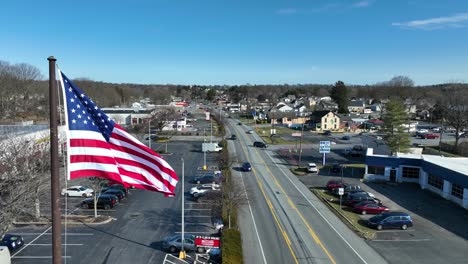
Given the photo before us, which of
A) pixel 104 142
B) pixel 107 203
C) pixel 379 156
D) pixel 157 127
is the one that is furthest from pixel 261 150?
pixel 104 142

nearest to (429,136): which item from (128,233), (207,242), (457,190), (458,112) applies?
(458,112)

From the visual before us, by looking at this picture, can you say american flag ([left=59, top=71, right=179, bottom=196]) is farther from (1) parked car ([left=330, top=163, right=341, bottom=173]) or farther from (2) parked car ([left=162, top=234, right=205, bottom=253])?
(1) parked car ([left=330, top=163, right=341, bottom=173])

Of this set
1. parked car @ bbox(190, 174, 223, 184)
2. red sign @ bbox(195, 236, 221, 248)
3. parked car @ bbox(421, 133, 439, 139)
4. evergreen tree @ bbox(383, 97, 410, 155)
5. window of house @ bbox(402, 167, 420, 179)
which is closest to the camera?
red sign @ bbox(195, 236, 221, 248)

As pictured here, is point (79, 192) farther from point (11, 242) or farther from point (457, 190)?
point (457, 190)

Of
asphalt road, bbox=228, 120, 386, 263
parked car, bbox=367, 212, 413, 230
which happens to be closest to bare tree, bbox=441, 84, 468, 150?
asphalt road, bbox=228, 120, 386, 263

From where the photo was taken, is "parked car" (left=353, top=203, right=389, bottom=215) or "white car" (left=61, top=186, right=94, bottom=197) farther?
"white car" (left=61, top=186, right=94, bottom=197)

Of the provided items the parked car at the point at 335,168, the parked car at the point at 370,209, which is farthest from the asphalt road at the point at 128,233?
the parked car at the point at 335,168
